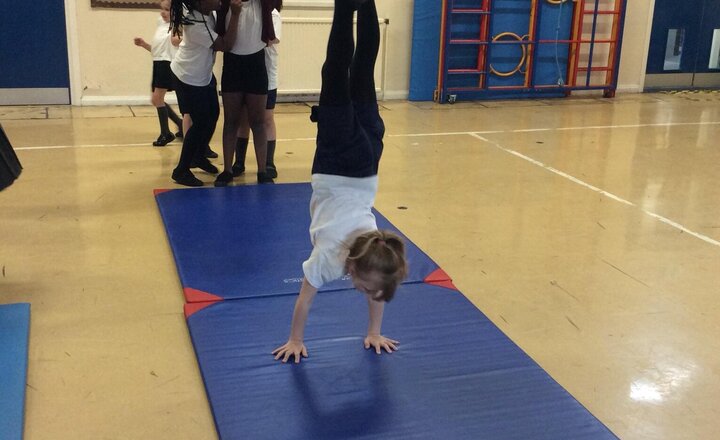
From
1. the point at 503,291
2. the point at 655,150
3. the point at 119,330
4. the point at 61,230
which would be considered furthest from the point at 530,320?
the point at 655,150

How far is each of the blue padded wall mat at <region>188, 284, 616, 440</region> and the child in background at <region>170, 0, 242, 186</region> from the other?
5.86 feet

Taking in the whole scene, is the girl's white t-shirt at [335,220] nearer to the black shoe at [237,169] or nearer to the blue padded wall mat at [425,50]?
the black shoe at [237,169]

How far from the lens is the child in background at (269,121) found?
4539 mm

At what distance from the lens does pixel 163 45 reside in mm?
5164

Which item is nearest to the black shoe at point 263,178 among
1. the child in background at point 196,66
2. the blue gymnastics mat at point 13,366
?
the child in background at point 196,66

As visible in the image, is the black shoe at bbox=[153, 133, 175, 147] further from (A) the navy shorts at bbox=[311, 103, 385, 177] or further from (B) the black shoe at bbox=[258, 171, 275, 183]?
(A) the navy shorts at bbox=[311, 103, 385, 177]

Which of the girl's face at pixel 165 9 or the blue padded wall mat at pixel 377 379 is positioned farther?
the girl's face at pixel 165 9

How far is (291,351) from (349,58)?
103 centimetres

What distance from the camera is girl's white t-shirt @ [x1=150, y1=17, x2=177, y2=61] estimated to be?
5148 millimetres

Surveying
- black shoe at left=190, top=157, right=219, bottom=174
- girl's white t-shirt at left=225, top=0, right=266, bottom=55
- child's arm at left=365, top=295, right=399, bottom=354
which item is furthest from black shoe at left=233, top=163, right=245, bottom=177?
child's arm at left=365, top=295, right=399, bottom=354

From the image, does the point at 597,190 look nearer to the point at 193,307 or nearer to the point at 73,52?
the point at 193,307

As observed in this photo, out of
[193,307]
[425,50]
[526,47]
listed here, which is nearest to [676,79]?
[526,47]

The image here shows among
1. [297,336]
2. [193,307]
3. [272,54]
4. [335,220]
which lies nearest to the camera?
[335,220]

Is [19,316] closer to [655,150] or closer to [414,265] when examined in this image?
[414,265]
